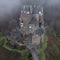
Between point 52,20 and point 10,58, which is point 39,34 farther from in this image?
point 10,58

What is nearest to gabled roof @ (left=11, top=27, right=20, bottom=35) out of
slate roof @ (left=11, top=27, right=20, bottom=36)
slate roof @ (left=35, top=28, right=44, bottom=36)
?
slate roof @ (left=11, top=27, right=20, bottom=36)

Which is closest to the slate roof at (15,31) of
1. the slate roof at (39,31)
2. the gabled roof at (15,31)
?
the gabled roof at (15,31)

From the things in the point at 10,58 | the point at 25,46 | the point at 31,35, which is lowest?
the point at 10,58

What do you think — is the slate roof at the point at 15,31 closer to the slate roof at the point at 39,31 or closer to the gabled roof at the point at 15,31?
the gabled roof at the point at 15,31

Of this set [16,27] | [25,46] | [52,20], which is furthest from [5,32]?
[52,20]

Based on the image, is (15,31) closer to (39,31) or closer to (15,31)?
(15,31)

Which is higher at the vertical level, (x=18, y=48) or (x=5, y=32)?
(x=5, y=32)

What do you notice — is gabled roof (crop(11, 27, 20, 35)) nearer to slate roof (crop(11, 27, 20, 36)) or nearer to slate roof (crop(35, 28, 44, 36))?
slate roof (crop(11, 27, 20, 36))

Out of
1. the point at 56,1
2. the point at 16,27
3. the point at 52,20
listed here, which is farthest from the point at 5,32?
the point at 56,1

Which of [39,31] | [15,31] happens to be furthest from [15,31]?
[39,31]
